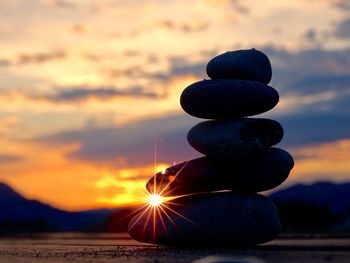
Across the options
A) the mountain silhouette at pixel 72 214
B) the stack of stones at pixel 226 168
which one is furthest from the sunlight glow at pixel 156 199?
the mountain silhouette at pixel 72 214

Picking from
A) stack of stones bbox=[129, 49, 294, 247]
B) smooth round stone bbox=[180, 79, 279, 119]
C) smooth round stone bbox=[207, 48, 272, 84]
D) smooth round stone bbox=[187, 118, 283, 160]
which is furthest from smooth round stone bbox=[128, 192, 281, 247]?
smooth round stone bbox=[207, 48, 272, 84]

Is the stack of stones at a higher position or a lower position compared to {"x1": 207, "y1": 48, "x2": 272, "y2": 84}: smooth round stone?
lower

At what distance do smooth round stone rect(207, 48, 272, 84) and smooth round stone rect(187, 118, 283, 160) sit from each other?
187 centimetres

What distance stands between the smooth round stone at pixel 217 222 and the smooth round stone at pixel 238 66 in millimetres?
4680

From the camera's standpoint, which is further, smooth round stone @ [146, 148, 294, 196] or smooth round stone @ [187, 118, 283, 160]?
smooth round stone @ [146, 148, 294, 196]

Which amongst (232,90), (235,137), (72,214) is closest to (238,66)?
(232,90)

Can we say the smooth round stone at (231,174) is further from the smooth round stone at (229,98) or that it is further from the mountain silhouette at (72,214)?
the mountain silhouette at (72,214)

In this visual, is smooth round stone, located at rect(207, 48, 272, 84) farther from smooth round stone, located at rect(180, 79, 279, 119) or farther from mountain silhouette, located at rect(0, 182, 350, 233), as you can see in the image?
mountain silhouette, located at rect(0, 182, 350, 233)

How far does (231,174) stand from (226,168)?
12.5 inches

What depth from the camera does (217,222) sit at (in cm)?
2973

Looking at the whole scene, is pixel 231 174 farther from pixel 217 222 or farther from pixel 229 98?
pixel 229 98

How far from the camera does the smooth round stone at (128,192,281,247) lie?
97.3 ft

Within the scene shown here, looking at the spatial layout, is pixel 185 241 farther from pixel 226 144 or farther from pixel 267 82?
pixel 267 82

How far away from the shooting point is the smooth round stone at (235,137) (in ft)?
97.0
